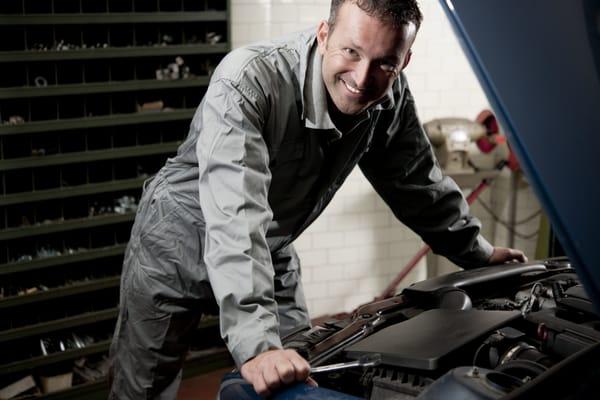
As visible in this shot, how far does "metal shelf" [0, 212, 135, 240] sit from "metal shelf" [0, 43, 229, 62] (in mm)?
845

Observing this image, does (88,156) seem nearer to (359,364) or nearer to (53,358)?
(53,358)

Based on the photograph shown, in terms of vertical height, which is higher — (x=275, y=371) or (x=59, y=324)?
(x=275, y=371)

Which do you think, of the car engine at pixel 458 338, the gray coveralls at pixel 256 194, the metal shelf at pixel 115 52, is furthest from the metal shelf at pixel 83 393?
the car engine at pixel 458 338

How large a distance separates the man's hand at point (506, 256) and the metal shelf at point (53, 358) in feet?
7.56

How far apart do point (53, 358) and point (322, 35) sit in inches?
96.4

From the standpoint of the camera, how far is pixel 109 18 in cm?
352

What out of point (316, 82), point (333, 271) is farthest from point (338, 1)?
point (333, 271)

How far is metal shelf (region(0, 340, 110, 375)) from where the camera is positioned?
11.3ft

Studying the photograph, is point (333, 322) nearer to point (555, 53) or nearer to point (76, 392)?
point (555, 53)

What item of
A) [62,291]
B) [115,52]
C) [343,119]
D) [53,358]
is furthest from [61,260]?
[343,119]

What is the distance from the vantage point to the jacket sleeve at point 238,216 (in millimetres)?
1518

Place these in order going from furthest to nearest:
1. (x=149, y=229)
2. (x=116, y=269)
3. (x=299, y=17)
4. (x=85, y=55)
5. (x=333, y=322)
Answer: (x=299, y=17), (x=116, y=269), (x=85, y=55), (x=149, y=229), (x=333, y=322)

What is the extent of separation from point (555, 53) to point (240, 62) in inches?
47.5

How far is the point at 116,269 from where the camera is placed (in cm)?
385
